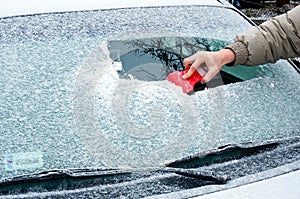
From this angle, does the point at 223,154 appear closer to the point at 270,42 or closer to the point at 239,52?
the point at 239,52

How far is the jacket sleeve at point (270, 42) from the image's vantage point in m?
2.31

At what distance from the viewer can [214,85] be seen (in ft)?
7.61

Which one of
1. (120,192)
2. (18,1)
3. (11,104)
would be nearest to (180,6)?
(18,1)

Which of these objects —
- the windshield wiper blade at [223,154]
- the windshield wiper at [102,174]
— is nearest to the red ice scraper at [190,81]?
the windshield wiper blade at [223,154]

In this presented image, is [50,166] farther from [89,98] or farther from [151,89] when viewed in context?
[151,89]

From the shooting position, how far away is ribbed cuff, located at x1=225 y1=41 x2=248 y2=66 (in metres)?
2.29

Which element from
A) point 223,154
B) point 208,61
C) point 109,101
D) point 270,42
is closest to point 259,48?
point 270,42

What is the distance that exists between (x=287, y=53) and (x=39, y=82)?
111 cm

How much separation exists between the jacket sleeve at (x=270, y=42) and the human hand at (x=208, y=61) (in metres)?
0.06

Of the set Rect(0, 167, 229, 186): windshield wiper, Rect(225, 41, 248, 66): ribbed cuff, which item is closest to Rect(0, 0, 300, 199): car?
Rect(0, 167, 229, 186): windshield wiper

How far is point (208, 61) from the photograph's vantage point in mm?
2234

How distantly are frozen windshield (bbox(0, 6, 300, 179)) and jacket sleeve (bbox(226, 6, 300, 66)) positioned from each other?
109 millimetres

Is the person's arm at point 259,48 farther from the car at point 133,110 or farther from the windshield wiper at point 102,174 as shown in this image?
the windshield wiper at point 102,174

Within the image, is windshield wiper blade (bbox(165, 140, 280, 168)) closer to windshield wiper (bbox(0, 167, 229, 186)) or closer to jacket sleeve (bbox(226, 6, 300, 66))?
windshield wiper (bbox(0, 167, 229, 186))
